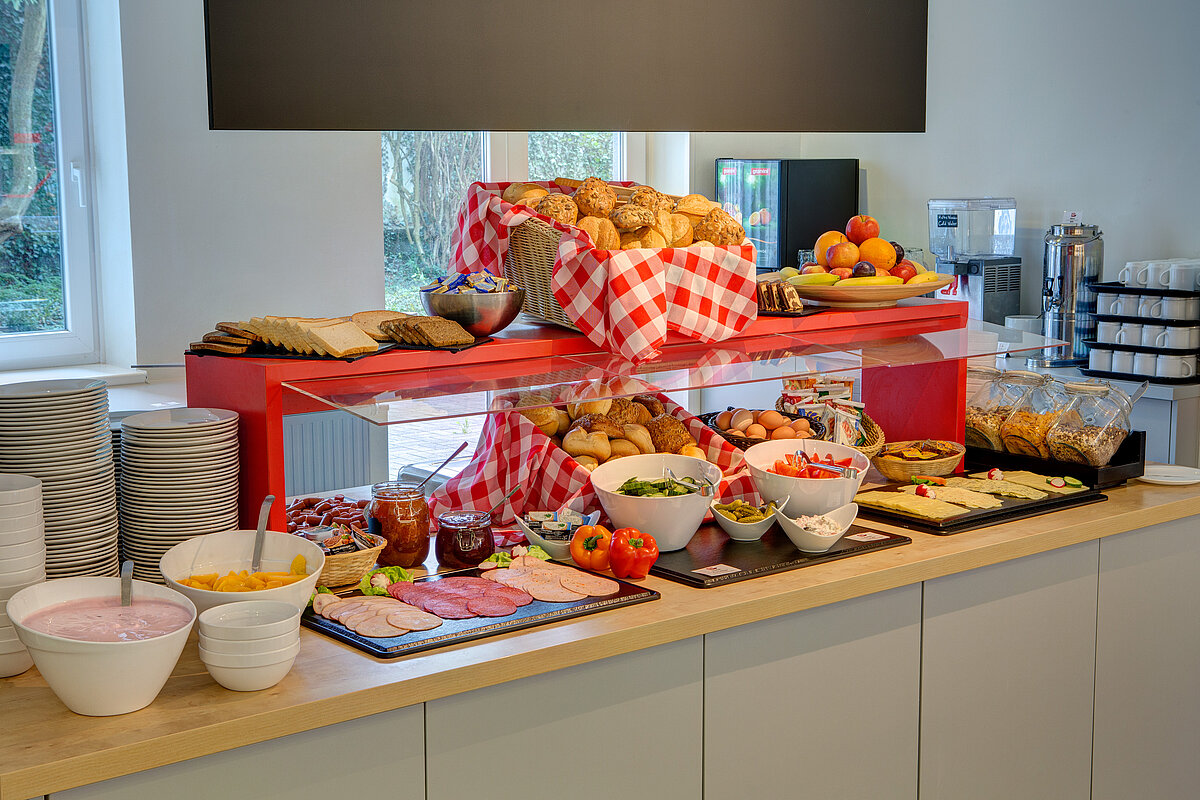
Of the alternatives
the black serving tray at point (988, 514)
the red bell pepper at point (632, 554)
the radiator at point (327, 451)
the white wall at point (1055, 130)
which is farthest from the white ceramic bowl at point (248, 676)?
the white wall at point (1055, 130)

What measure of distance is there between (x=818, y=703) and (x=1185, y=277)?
2.90m

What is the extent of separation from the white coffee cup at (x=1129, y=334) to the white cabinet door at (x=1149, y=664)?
6.24 ft

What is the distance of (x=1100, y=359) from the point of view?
4.42 m

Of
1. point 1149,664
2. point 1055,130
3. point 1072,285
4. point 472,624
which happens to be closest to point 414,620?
point 472,624

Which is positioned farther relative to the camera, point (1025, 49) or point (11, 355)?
point (1025, 49)

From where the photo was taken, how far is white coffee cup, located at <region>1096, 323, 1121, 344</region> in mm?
4352

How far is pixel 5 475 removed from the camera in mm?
1619

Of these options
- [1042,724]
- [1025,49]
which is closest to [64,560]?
[1042,724]

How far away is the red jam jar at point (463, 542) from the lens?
2023 mm

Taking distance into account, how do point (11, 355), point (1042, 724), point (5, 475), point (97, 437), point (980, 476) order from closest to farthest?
point (5, 475)
point (97, 437)
point (1042, 724)
point (980, 476)
point (11, 355)

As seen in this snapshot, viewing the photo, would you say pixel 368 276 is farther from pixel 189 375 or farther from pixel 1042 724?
pixel 1042 724

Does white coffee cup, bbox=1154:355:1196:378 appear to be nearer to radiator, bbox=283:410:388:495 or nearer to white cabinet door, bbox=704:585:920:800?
white cabinet door, bbox=704:585:920:800

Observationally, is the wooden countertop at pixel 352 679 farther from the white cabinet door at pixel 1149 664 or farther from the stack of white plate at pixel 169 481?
the white cabinet door at pixel 1149 664

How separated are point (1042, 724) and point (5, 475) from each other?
1.93 metres
